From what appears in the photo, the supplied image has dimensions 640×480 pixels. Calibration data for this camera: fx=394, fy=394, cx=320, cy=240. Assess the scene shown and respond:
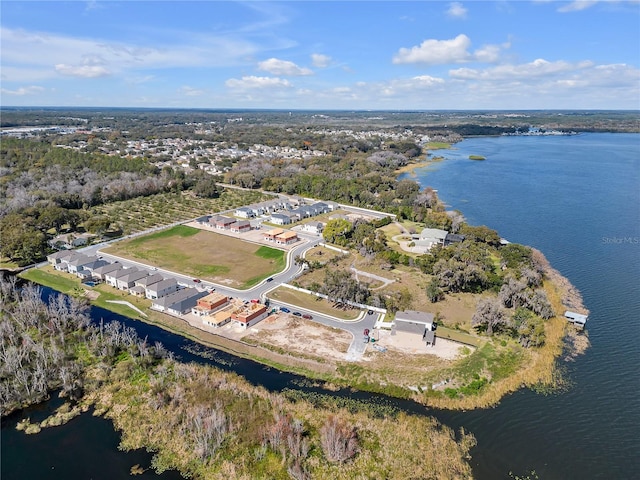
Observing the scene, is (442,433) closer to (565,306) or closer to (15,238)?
(565,306)

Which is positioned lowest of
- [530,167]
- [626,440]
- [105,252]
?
[626,440]

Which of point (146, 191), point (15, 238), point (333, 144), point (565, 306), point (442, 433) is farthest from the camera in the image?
point (333, 144)

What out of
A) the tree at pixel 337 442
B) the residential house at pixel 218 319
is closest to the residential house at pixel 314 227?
the residential house at pixel 218 319

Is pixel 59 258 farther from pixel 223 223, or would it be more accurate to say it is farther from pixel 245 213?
pixel 245 213

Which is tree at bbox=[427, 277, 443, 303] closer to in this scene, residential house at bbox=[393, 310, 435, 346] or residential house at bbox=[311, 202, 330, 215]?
residential house at bbox=[393, 310, 435, 346]

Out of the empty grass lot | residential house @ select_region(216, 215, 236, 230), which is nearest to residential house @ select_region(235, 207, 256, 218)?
residential house @ select_region(216, 215, 236, 230)

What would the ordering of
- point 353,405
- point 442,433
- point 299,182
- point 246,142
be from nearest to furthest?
point 442,433 → point 353,405 → point 299,182 → point 246,142

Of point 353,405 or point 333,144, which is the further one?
point 333,144

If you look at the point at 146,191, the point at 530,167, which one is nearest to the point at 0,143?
the point at 146,191
